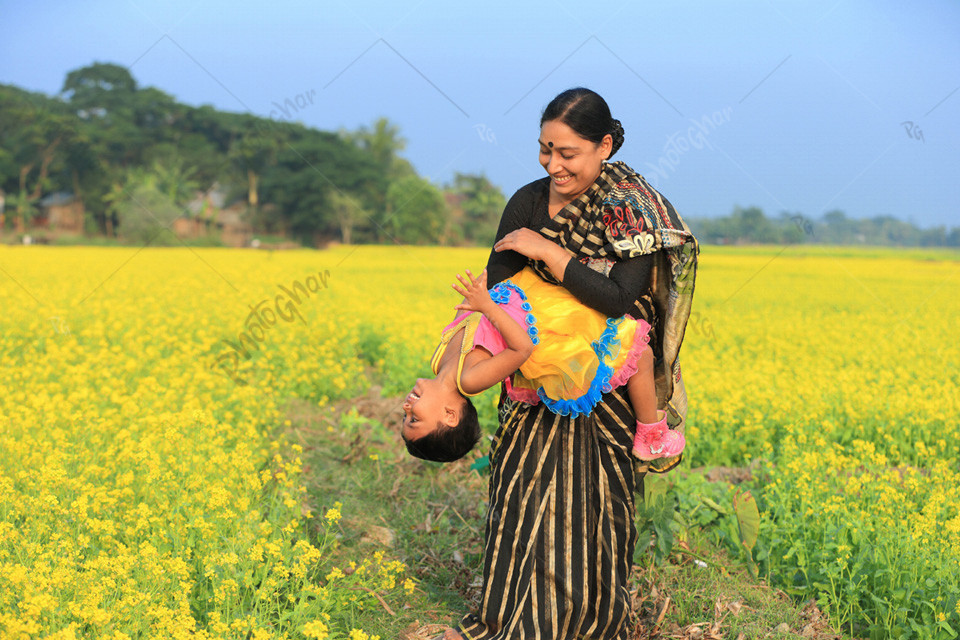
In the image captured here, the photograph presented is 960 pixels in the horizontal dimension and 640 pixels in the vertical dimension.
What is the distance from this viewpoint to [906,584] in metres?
3.23

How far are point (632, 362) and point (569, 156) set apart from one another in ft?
2.36

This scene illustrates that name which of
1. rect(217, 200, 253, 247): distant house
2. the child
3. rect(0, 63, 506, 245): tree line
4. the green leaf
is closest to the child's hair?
the child

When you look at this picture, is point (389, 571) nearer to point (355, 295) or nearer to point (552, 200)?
point (552, 200)

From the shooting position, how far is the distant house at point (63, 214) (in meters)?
39.0

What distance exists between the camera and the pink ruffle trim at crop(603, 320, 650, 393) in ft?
8.84

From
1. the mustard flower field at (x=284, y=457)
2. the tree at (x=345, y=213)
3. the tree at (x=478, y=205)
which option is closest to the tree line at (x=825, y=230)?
the mustard flower field at (x=284, y=457)

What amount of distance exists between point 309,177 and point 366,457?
1364 inches

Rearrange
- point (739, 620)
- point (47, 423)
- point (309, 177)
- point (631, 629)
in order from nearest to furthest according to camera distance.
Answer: point (631, 629) → point (739, 620) → point (47, 423) → point (309, 177)

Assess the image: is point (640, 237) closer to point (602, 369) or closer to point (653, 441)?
point (602, 369)

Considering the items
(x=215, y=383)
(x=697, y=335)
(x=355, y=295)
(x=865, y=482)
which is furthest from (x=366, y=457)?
(x=355, y=295)

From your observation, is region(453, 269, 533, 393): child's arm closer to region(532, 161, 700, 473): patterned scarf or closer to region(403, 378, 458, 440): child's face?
region(403, 378, 458, 440): child's face

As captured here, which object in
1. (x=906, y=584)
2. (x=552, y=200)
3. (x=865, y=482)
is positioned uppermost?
(x=552, y=200)

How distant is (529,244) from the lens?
258cm

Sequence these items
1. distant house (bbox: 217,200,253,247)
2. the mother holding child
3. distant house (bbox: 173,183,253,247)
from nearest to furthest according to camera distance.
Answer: the mother holding child
distant house (bbox: 173,183,253,247)
distant house (bbox: 217,200,253,247)
